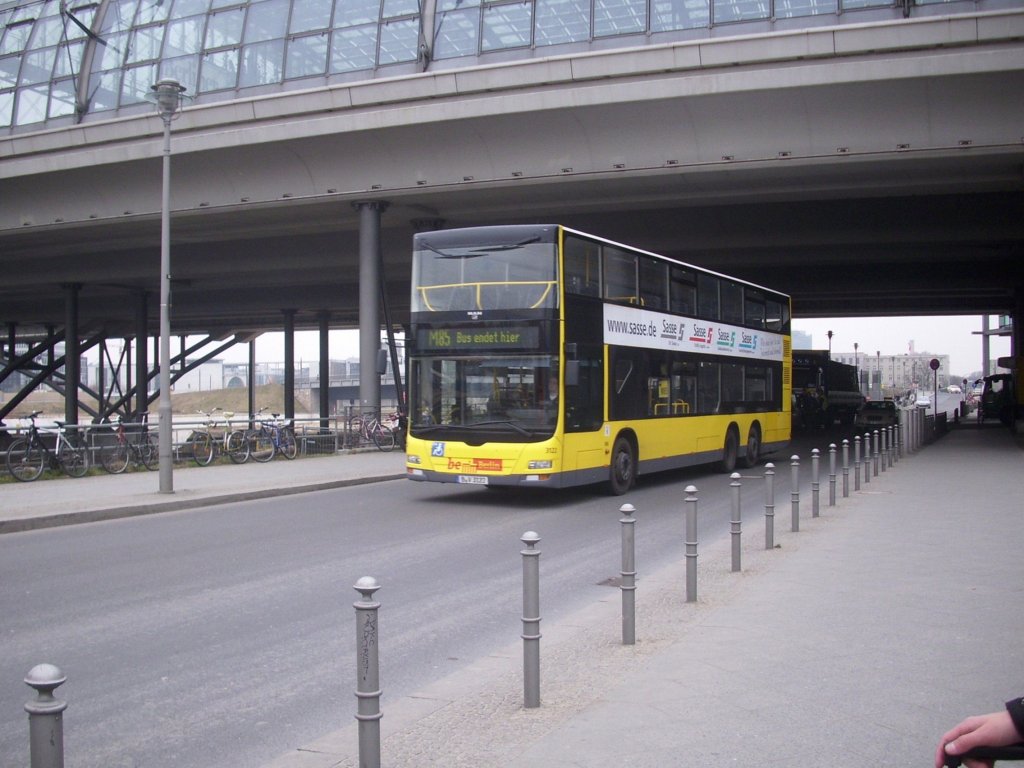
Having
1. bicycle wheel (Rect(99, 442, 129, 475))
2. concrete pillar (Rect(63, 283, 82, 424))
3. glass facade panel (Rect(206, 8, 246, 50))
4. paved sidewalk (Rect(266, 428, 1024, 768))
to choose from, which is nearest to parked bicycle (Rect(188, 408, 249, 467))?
bicycle wheel (Rect(99, 442, 129, 475))

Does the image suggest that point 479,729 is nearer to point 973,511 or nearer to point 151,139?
point 973,511

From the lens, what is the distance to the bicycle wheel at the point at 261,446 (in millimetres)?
24197

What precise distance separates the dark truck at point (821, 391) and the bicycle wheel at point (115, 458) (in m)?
33.1

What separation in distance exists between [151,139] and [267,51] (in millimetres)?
4077

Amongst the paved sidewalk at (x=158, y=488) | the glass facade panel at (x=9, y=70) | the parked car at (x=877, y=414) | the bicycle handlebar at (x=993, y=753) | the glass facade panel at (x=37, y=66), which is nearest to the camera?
the bicycle handlebar at (x=993, y=753)

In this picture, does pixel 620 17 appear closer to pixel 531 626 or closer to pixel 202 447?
pixel 202 447

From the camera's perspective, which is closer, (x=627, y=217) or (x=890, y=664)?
(x=890, y=664)

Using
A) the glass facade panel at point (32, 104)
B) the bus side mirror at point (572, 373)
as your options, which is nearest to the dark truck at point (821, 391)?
the glass facade panel at point (32, 104)

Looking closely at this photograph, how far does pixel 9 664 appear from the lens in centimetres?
668

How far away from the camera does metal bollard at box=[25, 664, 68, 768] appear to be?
A: 9.62ft

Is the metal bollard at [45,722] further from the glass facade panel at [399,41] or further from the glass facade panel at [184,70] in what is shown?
the glass facade panel at [184,70]

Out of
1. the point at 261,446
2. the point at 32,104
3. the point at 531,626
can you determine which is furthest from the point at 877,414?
the point at 531,626

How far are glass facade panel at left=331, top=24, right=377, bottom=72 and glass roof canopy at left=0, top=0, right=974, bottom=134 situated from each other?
3cm

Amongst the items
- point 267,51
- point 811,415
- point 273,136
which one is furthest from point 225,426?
point 811,415
